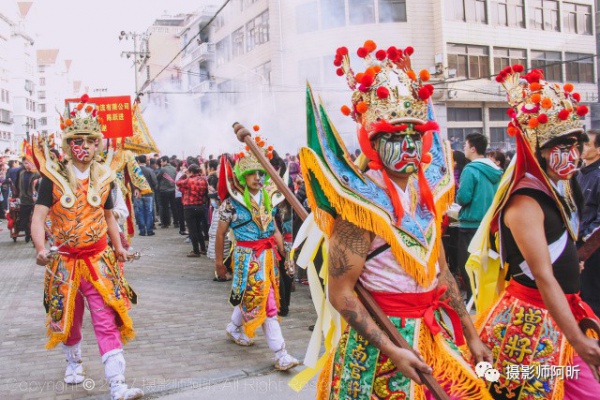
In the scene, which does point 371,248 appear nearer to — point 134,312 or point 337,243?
point 337,243

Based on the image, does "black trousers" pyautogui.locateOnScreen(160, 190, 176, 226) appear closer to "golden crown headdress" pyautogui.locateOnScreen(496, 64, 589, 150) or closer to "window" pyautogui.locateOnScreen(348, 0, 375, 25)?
"window" pyautogui.locateOnScreen(348, 0, 375, 25)

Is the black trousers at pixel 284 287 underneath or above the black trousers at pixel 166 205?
underneath

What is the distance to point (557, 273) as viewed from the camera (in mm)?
3066

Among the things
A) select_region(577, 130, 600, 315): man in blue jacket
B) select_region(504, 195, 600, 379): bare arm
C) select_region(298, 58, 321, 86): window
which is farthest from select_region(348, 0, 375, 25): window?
select_region(504, 195, 600, 379): bare arm

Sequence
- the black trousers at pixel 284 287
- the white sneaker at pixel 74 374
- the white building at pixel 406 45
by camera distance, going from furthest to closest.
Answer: the white building at pixel 406 45 → the black trousers at pixel 284 287 → the white sneaker at pixel 74 374

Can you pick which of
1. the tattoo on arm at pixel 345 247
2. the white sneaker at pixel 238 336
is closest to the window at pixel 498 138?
the white sneaker at pixel 238 336

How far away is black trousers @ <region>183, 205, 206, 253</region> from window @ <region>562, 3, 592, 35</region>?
27.1 meters

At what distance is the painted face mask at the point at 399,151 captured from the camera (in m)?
2.61

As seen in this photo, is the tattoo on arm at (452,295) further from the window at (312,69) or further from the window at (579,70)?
the window at (579,70)

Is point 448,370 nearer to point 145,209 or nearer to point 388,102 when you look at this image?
point 388,102

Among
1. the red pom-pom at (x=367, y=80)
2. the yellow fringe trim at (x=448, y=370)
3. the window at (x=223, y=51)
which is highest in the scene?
the window at (x=223, y=51)

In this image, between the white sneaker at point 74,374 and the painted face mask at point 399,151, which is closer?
the painted face mask at point 399,151

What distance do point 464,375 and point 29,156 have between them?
4.43 m

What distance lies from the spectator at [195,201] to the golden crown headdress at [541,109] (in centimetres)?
912
